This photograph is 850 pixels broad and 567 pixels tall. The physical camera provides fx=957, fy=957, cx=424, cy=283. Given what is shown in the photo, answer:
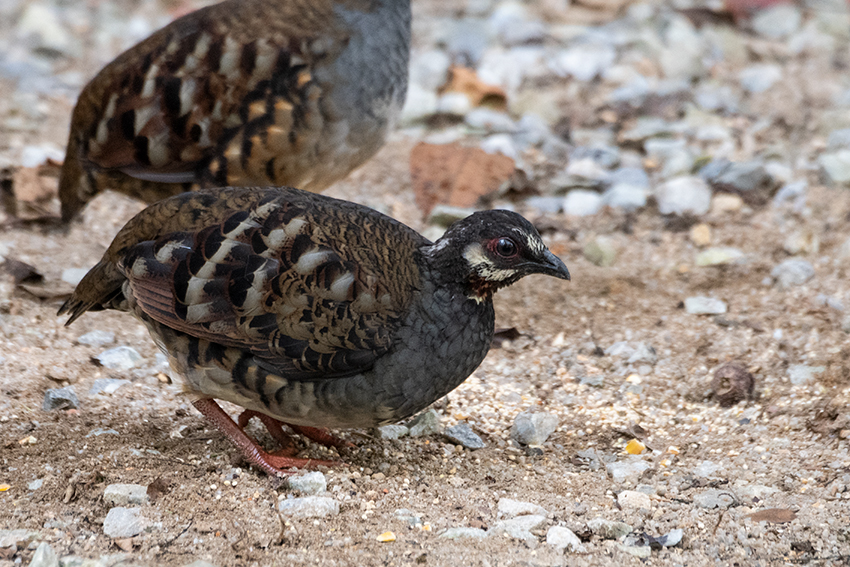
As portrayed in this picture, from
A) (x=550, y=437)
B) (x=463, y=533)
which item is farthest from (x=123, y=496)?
(x=550, y=437)

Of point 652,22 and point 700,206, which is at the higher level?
point 652,22

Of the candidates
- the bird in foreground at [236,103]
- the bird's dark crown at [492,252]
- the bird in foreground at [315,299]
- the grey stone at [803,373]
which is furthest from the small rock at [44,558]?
the grey stone at [803,373]

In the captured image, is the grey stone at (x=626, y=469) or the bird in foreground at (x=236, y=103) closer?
the grey stone at (x=626, y=469)

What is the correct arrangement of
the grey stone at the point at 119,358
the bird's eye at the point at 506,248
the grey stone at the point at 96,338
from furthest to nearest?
the grey stone at the point at 96,338
the grey stone at the point at 119,358
the bird's eye at the point at 506,248

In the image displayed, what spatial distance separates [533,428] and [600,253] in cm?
195

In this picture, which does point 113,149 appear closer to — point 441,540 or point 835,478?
point 441,540

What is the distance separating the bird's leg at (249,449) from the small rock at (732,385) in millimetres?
1897

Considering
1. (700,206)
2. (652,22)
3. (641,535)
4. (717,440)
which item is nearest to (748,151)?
(700,206)

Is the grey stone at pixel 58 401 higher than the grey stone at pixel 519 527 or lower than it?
lower

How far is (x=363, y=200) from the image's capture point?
6.66 m

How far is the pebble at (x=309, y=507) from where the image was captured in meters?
3.63

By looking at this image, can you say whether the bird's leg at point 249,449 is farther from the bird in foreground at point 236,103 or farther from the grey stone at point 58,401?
the bird in foreground at point 236,103

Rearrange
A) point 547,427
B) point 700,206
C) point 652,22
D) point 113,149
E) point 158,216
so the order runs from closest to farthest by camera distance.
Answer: point 158,216 < point 547,427 < point 113,149 < point 700,206 < point 652,22

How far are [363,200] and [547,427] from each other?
2796 mm
